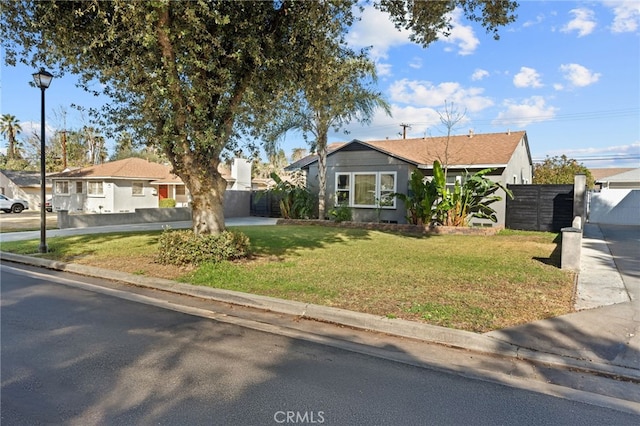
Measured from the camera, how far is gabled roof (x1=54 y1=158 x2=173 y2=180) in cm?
2916

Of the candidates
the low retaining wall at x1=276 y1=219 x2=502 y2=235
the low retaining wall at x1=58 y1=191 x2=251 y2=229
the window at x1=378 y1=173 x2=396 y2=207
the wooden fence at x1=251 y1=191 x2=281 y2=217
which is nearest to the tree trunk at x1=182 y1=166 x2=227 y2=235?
the low retaining wall at x1=276 y1=219 x2=502 y2=235

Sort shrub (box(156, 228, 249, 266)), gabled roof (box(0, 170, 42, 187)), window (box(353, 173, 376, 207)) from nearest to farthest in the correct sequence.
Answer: shrub (box(156, 228, 249, 266)) → window (box(353, 173, 376, 207)) → gabled roof (box(0, 170, 42, 187))

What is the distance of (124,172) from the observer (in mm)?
29797

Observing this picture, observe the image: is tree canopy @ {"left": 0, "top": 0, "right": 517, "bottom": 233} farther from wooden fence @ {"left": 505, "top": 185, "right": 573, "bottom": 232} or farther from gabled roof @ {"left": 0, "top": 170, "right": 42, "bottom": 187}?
gabled roof @ {"left": 0, "top": 170, "right": 42, "bottom": 187}

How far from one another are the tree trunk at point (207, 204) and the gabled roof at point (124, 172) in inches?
920

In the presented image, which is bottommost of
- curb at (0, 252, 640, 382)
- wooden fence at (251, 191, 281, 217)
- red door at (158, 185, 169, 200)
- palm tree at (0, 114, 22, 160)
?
curb at (0, 252, 640, 382)

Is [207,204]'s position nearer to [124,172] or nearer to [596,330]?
[596,330]

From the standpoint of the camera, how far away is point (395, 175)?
17.9m

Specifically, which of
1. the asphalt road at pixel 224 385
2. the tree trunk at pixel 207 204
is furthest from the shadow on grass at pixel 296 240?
the asphalt road at pixel 224 385

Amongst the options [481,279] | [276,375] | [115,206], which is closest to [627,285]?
[481,279]

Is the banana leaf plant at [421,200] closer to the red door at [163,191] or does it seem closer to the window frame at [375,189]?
the window frame at [375,189]

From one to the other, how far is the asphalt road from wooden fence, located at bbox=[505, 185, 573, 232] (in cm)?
1398

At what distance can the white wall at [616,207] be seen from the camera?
74.4 ft

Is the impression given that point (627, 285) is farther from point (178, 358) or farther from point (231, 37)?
point (231, 37)
